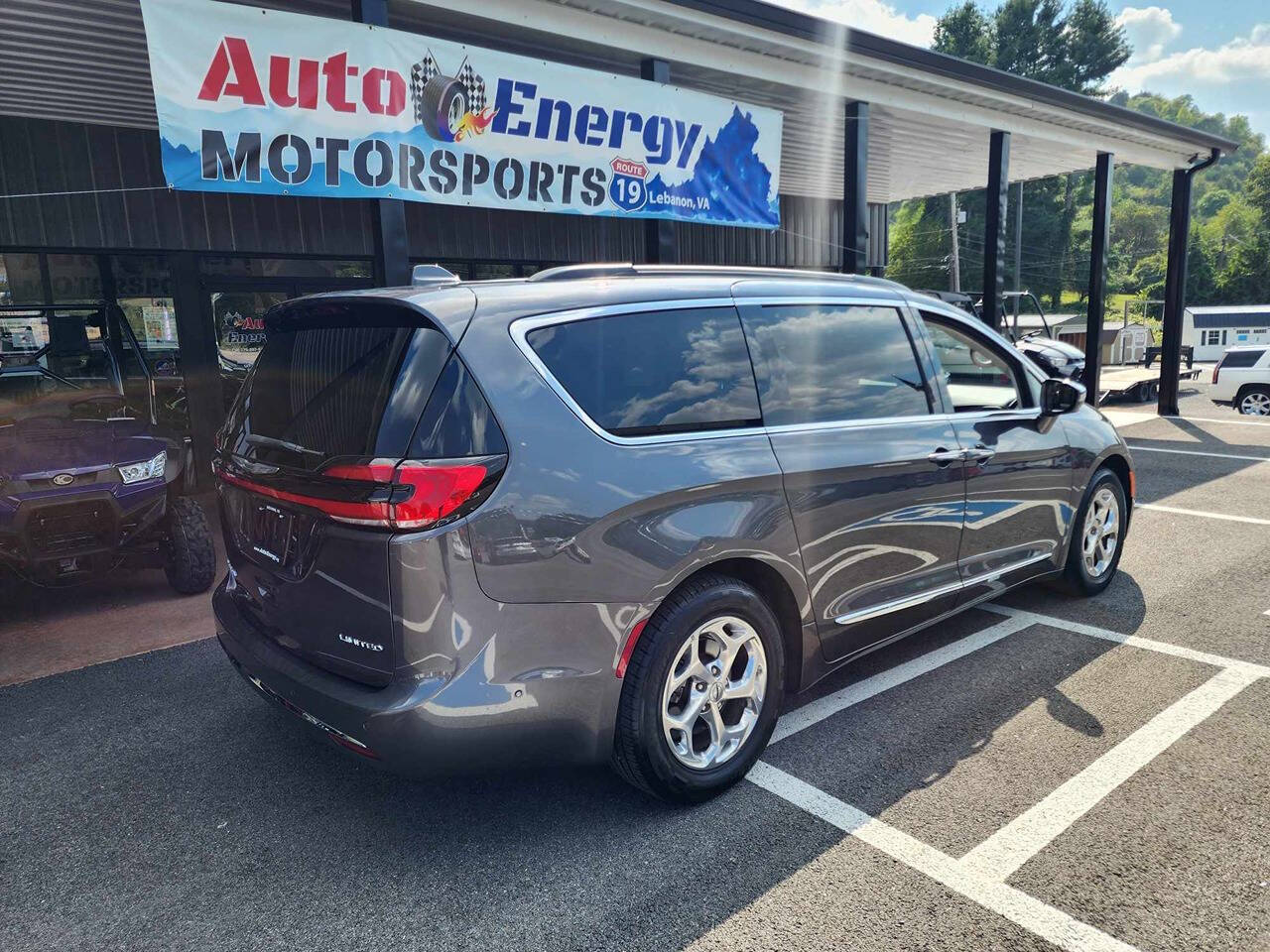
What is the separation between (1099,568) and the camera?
16.2ft

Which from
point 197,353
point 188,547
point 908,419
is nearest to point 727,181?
point 908,419

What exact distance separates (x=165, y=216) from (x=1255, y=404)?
1663 cm

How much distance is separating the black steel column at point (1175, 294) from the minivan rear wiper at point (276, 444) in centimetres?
1526

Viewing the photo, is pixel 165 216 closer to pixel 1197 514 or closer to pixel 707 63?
pixel 707 63

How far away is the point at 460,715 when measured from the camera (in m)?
2.39

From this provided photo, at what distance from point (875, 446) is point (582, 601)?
1.53 meters

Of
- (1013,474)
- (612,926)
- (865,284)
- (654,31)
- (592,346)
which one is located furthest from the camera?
(654,31)

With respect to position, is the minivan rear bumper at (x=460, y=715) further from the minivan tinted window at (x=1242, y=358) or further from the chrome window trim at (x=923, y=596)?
the minivan tinted window at (x=1242, y=358)

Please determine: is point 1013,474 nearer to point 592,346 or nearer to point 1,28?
point 592,346

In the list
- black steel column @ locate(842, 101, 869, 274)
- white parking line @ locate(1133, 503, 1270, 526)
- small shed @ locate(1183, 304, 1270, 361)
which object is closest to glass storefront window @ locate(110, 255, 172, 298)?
black steel column @ locate(842, 101, 869, 274)

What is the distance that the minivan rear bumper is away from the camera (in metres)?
2.38

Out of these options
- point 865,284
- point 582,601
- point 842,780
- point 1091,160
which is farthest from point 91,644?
point 1091,160

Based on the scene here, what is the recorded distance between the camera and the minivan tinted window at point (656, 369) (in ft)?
8.72

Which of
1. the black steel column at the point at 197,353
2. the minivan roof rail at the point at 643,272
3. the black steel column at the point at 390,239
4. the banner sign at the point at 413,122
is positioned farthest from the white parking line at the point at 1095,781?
the black steel column at the point at 197,353
